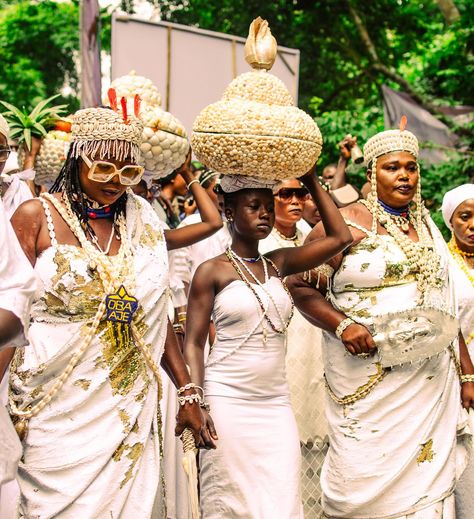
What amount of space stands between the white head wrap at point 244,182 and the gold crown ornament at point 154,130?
0.30 metres

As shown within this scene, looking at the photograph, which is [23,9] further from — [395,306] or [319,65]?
[395,306]

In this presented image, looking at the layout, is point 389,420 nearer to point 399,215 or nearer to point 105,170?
point 399,215

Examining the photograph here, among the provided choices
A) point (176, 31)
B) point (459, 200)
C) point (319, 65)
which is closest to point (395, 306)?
point (459, 200)

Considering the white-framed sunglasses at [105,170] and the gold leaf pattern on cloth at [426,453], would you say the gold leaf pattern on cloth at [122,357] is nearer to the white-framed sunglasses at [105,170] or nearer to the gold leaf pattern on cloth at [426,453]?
the white-framed sunglasses at [105,170]

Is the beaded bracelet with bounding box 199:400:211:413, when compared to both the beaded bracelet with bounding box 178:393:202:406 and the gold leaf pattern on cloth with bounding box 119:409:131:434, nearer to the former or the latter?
the beaded bracelet with bounding box 178:393:202:406

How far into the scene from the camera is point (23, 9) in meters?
26.5

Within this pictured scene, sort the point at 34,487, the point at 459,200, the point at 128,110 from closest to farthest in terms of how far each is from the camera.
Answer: the point at 34,487 → the point at 128,110 → the point at 459,200

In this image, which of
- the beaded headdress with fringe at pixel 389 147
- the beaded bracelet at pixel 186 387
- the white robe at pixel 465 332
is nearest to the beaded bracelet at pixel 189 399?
the beaded bracelet at pixel 186 387

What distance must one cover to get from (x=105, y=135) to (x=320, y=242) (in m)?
1.51

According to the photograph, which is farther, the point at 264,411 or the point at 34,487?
the point at 264,411

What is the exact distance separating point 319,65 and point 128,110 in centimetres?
1734

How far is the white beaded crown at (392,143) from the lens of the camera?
613 cm

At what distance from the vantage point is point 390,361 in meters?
5.80

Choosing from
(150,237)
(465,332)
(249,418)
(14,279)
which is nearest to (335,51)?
(465,332)
